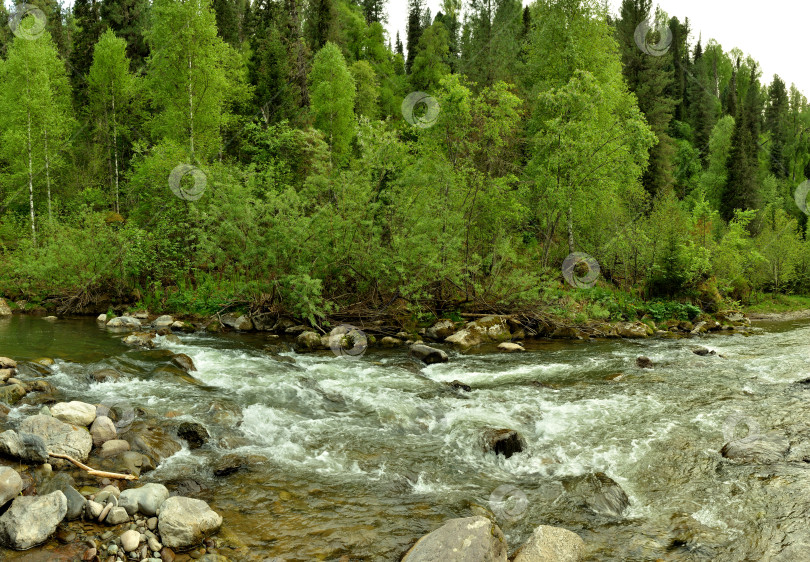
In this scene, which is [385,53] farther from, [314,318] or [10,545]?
[10,545]

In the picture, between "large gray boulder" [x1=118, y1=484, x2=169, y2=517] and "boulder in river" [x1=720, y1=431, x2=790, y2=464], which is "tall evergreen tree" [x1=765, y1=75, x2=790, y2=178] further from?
"large gray boulder" [x1=118, y1=484, x2=169, y2=517]

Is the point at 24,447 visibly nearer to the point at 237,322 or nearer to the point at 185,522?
the point at 185,522

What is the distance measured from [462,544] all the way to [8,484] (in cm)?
479

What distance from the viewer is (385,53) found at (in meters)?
55.0

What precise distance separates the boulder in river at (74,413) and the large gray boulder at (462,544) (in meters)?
5.49

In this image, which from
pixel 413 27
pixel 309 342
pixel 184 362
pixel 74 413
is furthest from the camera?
pixel 413 27

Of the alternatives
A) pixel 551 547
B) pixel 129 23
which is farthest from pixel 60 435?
pixel 129 23

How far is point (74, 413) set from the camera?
7.69 m

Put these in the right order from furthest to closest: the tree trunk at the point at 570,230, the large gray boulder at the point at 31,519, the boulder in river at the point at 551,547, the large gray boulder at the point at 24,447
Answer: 1. the tree trunk at the point at 570,230
2. the large gray boulder at the point at 24,447
3. the boulder in river at the point at 551,547
4. the large gray boulder at the point at 31,519

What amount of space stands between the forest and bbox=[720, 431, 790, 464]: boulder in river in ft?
33.0

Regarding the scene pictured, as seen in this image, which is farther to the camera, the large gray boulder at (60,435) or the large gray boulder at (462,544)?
the large gray boulder at (60,435)

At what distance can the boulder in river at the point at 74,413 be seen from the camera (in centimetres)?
760

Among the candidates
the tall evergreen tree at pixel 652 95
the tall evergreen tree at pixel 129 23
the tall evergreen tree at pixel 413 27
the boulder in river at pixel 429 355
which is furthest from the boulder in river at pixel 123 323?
the tall evergreen tree at pixel 413 27

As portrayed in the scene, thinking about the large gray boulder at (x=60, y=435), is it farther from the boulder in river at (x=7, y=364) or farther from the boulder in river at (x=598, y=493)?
the boulder in river at (x=598, y=493)
